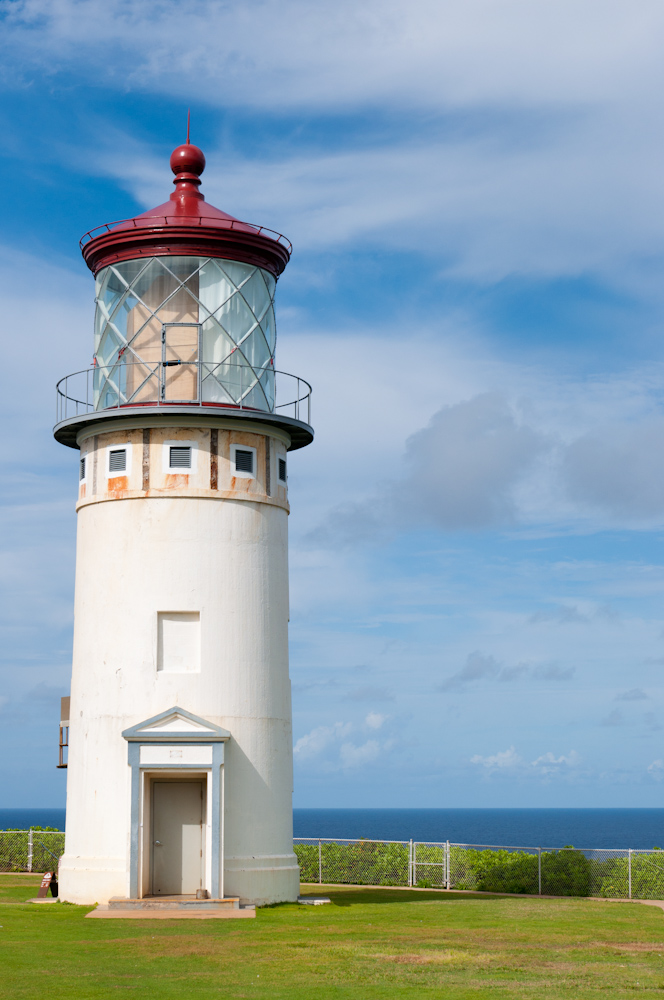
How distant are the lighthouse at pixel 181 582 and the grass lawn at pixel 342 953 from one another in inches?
62.3

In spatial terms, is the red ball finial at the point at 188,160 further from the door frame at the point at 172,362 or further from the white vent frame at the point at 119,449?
the white vent frame at the point at 119,449

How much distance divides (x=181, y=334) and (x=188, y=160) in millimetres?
3914

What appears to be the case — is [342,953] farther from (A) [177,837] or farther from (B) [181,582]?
(B) [181,582]

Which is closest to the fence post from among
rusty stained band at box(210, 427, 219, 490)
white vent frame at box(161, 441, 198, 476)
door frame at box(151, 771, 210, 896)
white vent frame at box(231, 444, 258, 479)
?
door frame at box(151, 771, 210, 896)

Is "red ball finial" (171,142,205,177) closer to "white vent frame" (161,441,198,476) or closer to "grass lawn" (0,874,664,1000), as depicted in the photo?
"white vent frame" (161,441,198,476)

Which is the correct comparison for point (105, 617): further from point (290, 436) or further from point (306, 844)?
point (306, 844)

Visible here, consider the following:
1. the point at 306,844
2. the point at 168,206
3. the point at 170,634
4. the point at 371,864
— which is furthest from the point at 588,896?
the point at 168,206

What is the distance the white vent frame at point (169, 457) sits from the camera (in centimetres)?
2181

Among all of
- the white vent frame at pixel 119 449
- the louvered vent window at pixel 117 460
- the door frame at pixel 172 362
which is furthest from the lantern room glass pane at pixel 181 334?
the louvered vent window at pixel 117 460

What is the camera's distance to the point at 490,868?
2595 cm

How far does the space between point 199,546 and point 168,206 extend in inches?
263

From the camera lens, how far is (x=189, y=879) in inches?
819

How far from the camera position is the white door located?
818 inches

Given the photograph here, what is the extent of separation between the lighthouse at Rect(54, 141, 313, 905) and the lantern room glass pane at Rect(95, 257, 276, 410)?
31mm
